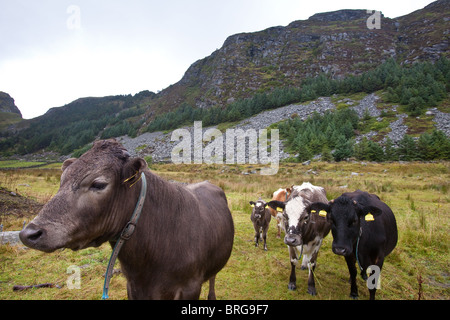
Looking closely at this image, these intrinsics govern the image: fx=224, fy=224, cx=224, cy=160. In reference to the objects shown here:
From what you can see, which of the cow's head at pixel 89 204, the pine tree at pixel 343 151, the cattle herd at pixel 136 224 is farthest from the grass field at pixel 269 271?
the pine tree at pixel 343 151

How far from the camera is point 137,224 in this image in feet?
7.19

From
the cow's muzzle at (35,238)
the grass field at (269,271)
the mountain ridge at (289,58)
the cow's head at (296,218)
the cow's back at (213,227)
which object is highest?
the mountain ridge at (289,58)

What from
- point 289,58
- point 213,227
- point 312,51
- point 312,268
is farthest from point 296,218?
point 312,51

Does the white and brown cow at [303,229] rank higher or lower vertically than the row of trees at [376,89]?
lower

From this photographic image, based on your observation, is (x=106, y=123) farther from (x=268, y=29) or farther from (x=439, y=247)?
(x=439, y=247)

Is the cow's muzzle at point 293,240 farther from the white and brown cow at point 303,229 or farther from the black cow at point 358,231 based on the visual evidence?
the black cow at point 358,231

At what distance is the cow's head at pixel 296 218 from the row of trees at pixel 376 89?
62.0 meters

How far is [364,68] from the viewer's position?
98.1 meters

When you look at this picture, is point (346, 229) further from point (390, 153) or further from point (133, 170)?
point (390, 153)

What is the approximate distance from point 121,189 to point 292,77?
125m

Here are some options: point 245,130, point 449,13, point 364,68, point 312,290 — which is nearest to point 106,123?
point 245,130

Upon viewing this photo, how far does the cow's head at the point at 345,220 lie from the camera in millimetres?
4327

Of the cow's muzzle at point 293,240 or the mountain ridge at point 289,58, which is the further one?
the mountain ridge at point 289,58

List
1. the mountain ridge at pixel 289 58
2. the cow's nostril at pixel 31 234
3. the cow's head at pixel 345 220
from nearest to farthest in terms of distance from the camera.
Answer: the cow's nostril at pixel 31 234 → the cow's head at pixel 345 220 → the mountain ridge at pixel 289 58
